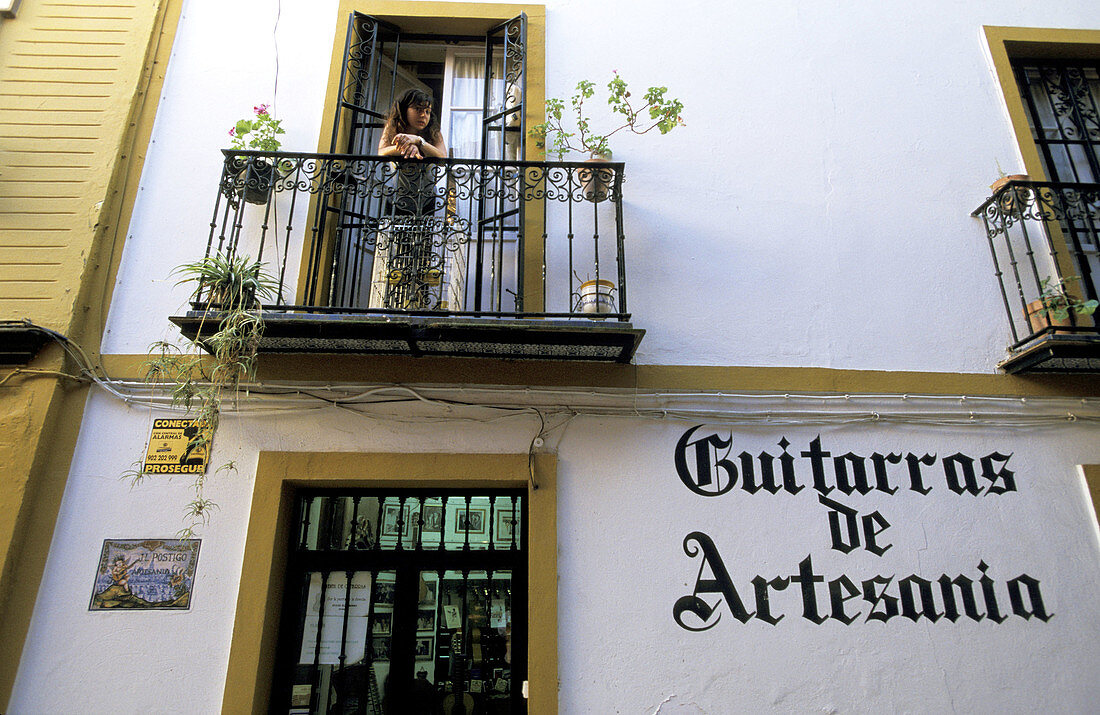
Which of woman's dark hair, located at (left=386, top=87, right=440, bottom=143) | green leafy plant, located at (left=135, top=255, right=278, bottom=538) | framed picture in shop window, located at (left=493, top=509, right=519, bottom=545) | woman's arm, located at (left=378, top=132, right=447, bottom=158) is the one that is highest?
woman's dark hair, located at (left=386, top=87, right=440, bottom=143)

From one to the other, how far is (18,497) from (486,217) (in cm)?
336

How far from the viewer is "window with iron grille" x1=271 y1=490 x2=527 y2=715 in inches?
161

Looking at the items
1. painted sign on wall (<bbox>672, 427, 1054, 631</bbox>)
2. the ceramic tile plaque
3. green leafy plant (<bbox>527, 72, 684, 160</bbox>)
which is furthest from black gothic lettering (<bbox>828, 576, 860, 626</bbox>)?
the ceramic tile plaque

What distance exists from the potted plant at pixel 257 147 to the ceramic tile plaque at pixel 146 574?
2.27m

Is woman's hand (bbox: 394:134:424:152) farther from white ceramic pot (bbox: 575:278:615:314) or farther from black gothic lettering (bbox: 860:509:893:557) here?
black gothic lettering (bbox: 860:509:893:557)

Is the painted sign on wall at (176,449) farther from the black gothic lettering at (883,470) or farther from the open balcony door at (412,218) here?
the black gothic lettering at (883,470)

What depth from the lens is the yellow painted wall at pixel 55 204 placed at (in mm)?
3889

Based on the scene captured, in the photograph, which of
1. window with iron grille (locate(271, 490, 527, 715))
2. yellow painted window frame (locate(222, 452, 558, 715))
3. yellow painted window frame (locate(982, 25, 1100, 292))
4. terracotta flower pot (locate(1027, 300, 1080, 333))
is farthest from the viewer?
yellow painted window frame (locate(982, 25, 1100, 292))

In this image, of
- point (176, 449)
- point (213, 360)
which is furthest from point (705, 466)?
point (176, 449)

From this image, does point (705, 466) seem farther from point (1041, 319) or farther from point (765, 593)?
point (1041, 319)

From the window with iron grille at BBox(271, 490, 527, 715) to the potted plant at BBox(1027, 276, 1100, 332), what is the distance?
363 cm

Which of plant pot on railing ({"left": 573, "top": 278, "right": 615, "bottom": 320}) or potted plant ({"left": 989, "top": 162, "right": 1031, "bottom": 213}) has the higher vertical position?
potted plant ({"left": 989, "top": 162, "right": 1031, "bottom": 213})

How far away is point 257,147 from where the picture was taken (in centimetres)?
470

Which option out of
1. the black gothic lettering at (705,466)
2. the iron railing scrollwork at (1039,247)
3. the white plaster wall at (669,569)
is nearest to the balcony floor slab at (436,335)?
the white plaster wall at (669,569)
